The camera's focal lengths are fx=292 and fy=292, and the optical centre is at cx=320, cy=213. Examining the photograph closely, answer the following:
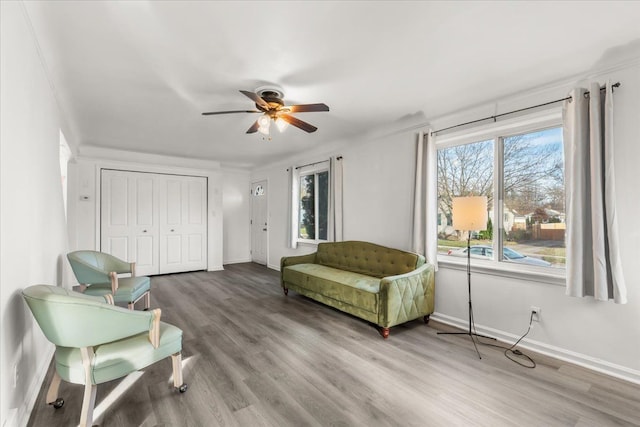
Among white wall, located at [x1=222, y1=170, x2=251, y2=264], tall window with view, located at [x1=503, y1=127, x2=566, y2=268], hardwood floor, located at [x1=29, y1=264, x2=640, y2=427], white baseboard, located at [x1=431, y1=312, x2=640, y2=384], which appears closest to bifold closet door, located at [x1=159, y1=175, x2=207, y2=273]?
white wall, located at [x1=222, y1=170, x2=251, y2=264]

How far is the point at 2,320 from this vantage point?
4.92 ft

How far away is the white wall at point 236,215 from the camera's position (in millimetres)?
7234

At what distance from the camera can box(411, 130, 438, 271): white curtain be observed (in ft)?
11.4

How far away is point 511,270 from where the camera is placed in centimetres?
292

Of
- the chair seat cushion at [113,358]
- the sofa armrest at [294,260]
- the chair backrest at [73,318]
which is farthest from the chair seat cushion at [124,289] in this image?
the sofa armrest at [294,260]

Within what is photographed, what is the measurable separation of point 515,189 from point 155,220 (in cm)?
611

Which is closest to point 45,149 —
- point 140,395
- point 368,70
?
point 140,395

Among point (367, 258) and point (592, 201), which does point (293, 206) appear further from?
point (592, 201)

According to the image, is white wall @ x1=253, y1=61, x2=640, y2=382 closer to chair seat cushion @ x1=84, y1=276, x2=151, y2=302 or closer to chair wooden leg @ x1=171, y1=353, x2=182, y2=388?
chair wooden leg @ x1=171, y1=353, x2=182, y2=388

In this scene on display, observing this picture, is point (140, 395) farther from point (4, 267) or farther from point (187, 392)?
point (4, 267)

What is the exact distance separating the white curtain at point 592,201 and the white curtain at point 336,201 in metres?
2.92

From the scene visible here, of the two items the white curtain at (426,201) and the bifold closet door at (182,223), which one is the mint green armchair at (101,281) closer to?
the bifold closet door at (182,223)

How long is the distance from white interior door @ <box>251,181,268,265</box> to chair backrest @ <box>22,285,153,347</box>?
17.2 feet

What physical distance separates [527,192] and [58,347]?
13.2 ft
